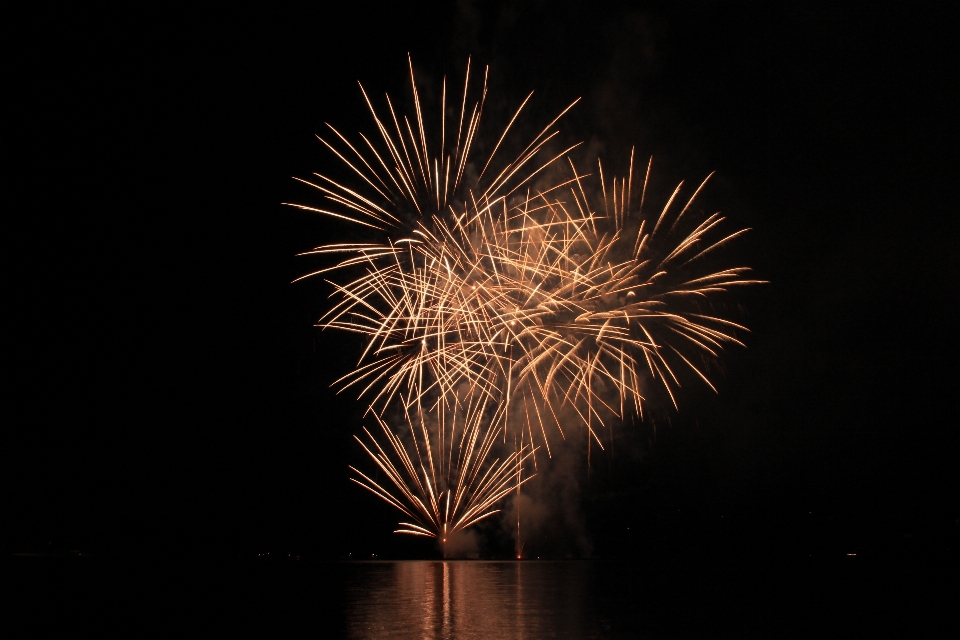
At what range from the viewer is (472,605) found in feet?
49.1

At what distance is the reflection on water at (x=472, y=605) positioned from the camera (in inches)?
462

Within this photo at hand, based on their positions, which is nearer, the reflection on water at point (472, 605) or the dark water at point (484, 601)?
the reflection on water at point (472, 605)

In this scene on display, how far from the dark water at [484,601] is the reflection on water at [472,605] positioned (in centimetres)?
3

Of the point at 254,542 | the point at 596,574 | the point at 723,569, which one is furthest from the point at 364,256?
the point at 254,542

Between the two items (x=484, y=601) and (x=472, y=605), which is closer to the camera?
(x=472, y=605)

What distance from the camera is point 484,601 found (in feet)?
51.2

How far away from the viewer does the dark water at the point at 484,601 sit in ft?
40.1

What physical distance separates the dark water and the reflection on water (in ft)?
0.11

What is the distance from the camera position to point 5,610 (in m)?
14.6

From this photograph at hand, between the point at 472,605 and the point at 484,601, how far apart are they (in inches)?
28.7

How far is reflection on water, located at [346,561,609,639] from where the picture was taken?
11.7 meters

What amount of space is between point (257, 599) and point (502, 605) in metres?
5.53

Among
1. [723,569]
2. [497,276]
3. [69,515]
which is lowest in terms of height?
[723,569]

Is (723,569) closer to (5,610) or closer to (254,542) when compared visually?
(254,542)
